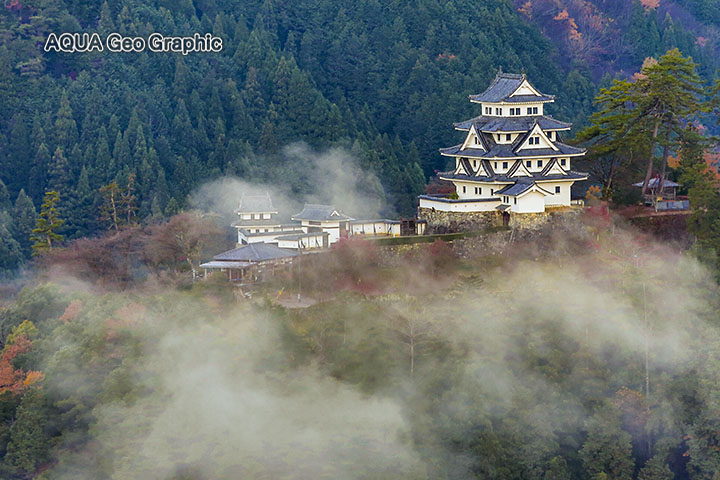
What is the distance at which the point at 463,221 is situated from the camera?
42062 mm

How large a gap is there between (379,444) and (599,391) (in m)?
5.89

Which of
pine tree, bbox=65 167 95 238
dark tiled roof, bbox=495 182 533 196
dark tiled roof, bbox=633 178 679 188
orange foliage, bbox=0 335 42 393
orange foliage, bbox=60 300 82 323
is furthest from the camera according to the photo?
pine tree, bbox=65 167 95 238

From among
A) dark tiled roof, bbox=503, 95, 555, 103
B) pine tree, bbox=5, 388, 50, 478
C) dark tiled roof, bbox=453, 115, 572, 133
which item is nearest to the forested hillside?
dark tiled roof, bbox=453, 115, 572, 133

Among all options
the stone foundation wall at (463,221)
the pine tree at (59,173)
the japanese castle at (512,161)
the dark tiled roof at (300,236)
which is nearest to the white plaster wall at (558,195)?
the japanese castle at (512,161)

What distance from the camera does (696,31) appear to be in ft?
289

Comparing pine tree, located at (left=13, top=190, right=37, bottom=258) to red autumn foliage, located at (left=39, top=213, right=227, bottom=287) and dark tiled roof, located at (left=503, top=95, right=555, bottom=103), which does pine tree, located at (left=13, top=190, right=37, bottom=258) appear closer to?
red autumn foliage, located at (left=39, top=213, right=227, bottom=287)

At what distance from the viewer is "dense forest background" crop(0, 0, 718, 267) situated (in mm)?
55531

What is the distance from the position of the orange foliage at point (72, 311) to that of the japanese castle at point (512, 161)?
409 inches

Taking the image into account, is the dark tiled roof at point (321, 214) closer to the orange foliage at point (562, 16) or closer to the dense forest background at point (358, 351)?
the dense forest background at point (358, 351)

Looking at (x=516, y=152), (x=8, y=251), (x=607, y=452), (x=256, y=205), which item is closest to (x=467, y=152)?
(x=516, y=152)

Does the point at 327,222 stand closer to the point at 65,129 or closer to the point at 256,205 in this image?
the point at 256,205

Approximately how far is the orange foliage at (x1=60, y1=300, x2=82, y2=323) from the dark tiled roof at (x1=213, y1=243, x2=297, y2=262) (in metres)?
4.25

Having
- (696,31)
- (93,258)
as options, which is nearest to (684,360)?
(93,258)

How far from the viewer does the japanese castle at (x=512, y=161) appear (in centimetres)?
4209
